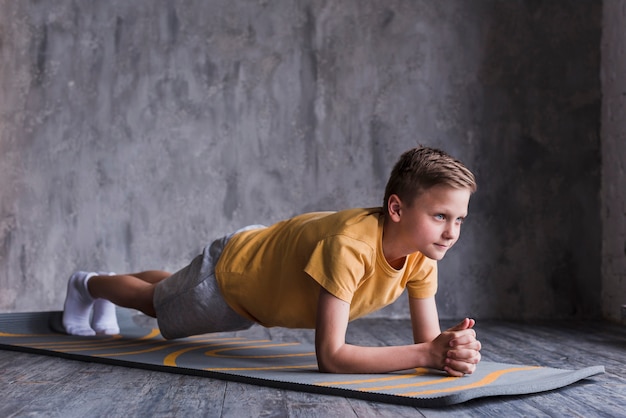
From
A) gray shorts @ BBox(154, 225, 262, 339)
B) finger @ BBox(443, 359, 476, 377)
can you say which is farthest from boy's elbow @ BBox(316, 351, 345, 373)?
gray shorts @ BBox(154, 225, 262, 339)

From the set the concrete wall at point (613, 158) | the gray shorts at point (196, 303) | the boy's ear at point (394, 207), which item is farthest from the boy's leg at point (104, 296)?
the concrete wall at point (613, 158)

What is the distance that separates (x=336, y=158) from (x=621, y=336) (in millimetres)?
1577

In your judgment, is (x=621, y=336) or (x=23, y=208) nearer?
(x=621, y=336)

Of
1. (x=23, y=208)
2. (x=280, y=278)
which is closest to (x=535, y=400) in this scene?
(x=280, y=278)

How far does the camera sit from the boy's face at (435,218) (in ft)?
6.08

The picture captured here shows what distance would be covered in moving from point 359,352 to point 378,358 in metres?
0.05

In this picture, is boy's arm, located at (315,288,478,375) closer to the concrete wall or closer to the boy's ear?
the boy's ear

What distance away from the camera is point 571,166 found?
3965 millimetres

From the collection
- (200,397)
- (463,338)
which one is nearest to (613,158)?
(463,338)

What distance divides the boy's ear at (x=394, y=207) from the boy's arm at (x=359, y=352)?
256mm

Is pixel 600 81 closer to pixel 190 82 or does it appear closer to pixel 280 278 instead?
pixel 190 82

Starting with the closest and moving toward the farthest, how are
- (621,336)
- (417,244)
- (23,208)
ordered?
(417,244) < (621,336) < (23,208)

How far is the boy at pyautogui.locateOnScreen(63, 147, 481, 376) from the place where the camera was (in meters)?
1.86

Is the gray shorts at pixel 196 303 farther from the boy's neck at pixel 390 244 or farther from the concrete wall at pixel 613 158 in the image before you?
the concrete wall at pixel 613 158
